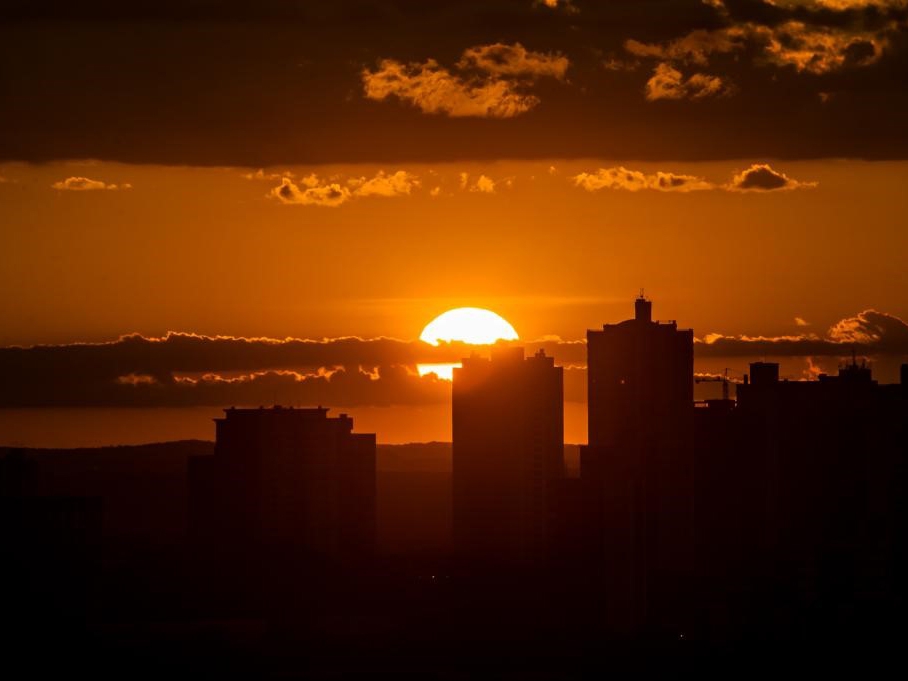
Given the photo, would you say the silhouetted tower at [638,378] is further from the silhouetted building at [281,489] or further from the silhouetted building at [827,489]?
the silhouetted building at [281,489]

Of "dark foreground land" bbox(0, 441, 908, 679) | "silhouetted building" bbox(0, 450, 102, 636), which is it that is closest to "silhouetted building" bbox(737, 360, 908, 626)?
"dark foreground land" bbox(0, 441, 908, 679)

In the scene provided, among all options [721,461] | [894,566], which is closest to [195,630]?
[721,461]

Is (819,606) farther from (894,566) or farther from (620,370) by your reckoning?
(620,370)

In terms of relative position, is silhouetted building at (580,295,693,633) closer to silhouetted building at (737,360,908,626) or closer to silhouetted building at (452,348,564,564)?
silhouetted building at (452,348,564,564)

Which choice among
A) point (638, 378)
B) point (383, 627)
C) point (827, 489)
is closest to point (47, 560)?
point (383, 627)

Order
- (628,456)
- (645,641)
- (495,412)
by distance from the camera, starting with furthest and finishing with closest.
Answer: (495,412) < (628,456) < (645,641)

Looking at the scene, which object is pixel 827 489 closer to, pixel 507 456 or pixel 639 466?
pixel 639 466

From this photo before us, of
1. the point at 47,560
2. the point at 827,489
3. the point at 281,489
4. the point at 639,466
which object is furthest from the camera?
the point at 281,489
